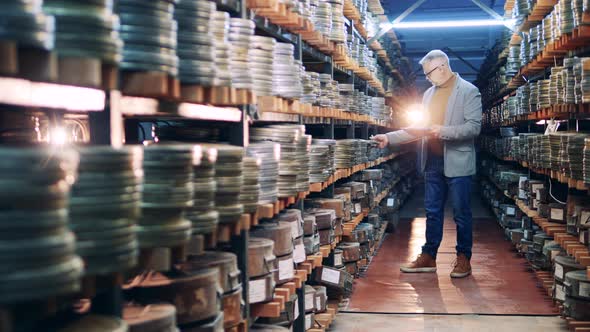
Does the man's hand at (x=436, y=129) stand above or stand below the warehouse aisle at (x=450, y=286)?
above

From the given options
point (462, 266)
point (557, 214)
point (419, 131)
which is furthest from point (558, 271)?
point (419, 131)

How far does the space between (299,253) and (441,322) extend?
73.9 inches

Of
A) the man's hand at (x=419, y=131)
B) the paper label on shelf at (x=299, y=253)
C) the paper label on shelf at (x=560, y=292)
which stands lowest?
the paper label on shelf at (x=560, y=292)

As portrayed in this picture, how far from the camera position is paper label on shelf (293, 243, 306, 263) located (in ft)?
17.6

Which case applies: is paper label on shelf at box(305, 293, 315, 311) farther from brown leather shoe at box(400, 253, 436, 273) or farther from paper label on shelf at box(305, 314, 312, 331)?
brown leather shoe at box(400, 253, 436, 273)

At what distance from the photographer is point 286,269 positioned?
194 inches

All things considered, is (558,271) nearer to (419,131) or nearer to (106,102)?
(419,131)

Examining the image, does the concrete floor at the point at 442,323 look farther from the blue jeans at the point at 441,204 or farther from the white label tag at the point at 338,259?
the blue jeans at the point at 441,204

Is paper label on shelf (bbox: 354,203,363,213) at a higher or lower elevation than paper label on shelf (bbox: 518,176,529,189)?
lower

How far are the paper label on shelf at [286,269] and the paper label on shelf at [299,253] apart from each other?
1.12ft

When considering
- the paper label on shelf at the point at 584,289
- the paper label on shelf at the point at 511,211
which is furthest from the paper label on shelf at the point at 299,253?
the paper label on shelf at the point at 511,211

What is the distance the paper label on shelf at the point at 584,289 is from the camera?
235 inches

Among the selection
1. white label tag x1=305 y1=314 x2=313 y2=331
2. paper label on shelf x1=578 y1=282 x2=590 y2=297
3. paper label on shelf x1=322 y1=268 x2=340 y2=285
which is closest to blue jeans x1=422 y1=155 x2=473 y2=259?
paper label on shelf x1=322 y1=268 x2=340 y2=285

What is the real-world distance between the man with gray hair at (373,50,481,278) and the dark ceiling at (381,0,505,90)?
1117 cm
